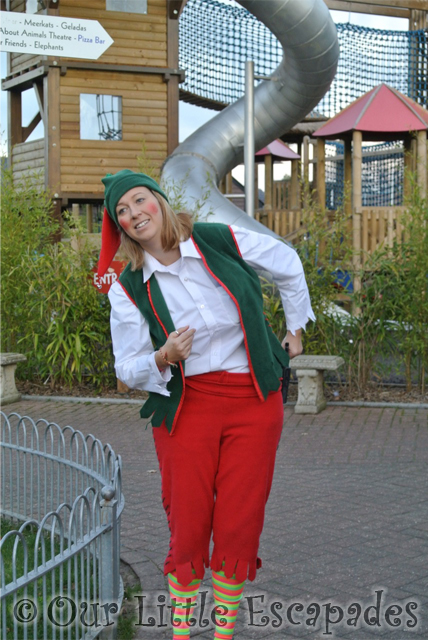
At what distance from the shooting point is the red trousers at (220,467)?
2.81 meters

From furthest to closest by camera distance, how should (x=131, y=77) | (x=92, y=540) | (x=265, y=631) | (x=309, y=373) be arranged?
(x=131, y=77) < (x=309, y=373) < (x=265, y=631) < (x=92, y=540)

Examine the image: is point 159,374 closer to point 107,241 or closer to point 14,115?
point 107,241

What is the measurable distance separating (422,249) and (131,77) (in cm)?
890

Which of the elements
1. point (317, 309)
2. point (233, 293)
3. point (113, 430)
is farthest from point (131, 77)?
point (233, 293)

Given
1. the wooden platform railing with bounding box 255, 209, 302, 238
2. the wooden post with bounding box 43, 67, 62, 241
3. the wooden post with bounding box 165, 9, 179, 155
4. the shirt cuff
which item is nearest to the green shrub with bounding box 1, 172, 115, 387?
the wooden post with bounding box 43, 67, 62, 241

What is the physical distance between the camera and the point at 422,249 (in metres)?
8.46

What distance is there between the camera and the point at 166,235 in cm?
284

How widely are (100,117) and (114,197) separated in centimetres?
1318

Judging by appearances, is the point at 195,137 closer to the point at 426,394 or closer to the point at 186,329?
the point at 426,394

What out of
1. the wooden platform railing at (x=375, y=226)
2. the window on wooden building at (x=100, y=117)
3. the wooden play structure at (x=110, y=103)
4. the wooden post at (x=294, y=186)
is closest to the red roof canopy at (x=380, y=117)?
the wooden play structure at (x=110, y=103)

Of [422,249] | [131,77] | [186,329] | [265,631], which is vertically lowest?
[265,631]

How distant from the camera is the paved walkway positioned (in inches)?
137

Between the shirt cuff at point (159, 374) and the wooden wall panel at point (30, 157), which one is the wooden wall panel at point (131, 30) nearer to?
the wooden wall panel at point (30, 157)

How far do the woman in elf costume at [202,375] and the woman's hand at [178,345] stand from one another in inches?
5.1
